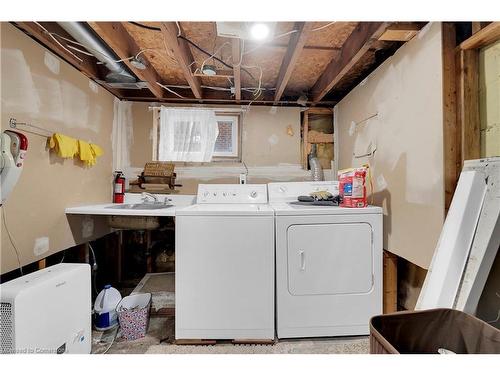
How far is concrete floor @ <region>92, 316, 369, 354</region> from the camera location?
1520 millimetres

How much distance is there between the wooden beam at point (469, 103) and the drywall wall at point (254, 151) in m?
1.52

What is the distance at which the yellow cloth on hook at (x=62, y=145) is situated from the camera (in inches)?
64.4

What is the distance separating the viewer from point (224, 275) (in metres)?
1.55

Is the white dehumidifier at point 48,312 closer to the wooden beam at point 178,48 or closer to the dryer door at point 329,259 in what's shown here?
the dryer door at point 329,259

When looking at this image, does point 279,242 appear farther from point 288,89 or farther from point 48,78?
point 48,78

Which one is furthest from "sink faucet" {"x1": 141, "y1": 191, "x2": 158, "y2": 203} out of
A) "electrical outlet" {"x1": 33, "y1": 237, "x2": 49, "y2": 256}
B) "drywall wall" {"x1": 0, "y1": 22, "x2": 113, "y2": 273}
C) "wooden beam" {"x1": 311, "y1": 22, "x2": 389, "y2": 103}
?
"wooden beam" {"x1": 311, "y1": 22, "x2": 389, "y2": 103}

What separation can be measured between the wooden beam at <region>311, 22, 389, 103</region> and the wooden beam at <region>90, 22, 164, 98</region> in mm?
1593

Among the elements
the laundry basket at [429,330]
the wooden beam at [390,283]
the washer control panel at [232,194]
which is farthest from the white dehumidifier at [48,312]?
the wooden beam at [390,283]

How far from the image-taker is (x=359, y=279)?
1610 mm

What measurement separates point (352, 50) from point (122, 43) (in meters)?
1.62

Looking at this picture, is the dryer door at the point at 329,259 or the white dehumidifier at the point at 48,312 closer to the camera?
the white dehumidifier at the point at 48,312

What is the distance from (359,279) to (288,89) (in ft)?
6.56

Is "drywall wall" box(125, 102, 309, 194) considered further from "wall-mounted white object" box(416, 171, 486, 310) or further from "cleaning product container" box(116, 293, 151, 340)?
"wall-mounted white object" box(416, 171, 486, 310)
